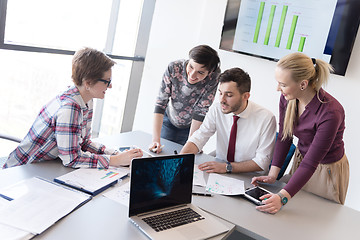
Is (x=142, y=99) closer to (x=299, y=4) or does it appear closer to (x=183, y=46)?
(x=183, y=46)

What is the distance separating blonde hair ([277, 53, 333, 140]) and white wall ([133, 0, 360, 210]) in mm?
1258

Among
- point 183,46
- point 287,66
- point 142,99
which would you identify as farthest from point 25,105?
point 287,66

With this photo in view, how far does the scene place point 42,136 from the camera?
1.62m

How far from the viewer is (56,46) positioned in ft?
9.23

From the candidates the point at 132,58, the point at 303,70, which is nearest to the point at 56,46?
the point at 132,58

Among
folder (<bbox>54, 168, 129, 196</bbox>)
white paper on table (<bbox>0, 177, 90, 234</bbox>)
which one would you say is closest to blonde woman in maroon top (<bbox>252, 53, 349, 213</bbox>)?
folder (<bbox>54, 168, 129, 196</bbox>)

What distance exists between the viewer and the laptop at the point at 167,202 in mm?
1269

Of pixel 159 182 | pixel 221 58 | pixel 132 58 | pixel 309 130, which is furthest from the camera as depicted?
pixel 132 58

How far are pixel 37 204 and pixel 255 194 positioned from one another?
0.98 m

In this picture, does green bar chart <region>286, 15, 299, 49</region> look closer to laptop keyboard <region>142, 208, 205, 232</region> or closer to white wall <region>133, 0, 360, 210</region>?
white wall <region>133, 0, 360, 210</region>

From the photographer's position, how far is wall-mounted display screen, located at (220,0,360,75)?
2.79 metres

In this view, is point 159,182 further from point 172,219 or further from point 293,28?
point 293,28

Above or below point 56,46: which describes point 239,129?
below

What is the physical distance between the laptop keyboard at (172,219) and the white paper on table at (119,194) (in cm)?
16
